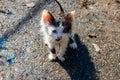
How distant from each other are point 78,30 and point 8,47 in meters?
1.02

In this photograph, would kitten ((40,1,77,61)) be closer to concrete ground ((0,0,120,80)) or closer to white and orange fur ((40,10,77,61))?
white and orange fur ((40,10,77,61))

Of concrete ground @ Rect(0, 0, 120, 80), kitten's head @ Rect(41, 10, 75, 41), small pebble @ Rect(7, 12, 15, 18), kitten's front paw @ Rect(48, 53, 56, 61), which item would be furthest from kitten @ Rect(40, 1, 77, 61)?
small pebble @ Rect(7, 12, 15, 18)

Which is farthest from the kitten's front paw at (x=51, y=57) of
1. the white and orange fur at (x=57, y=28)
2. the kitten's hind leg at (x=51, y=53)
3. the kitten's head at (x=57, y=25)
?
the kitten's head at (x=57, y=25)

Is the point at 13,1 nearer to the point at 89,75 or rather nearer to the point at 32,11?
the point at 32,11

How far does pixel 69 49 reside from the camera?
4082mm

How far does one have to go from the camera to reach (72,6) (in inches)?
186

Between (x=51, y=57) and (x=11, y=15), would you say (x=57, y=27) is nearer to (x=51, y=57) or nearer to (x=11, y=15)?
(x=51, y=57)

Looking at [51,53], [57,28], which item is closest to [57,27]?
[57,28]

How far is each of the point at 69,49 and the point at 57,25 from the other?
0.79m

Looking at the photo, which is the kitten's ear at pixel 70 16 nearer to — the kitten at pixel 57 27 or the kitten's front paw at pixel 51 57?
the kitten at pixel 57 27

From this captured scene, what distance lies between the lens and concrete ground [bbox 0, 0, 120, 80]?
3773 millimetres

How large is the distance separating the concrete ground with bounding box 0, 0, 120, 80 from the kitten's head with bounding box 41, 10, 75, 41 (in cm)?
57

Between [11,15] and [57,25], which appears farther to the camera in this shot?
[11,15]

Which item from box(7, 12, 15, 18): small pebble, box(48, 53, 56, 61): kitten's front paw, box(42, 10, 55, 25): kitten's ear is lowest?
box(48, 53, 56, 61): kitten's front paw
